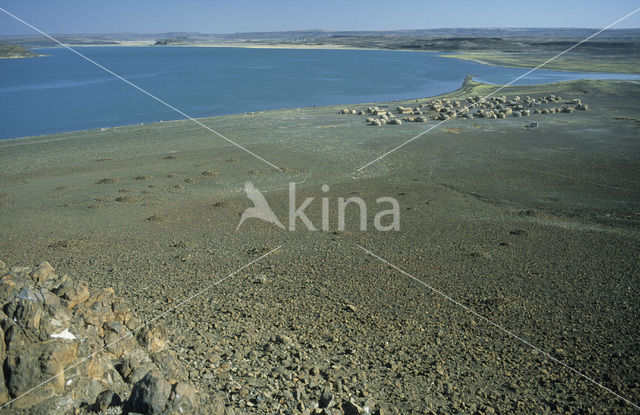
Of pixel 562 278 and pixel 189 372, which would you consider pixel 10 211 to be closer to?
pixel 189 372

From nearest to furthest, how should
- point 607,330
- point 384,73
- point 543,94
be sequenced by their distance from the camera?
point 607,330
point 543,94
point 384,73

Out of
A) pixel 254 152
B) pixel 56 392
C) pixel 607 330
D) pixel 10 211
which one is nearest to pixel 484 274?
pixel 607 330

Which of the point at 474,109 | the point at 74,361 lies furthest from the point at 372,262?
the point at 474,109

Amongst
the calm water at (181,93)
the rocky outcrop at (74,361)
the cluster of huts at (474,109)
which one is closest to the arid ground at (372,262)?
the rocky outcrop at (74,361)

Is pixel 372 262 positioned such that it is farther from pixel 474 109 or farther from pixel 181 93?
pixel 181 93

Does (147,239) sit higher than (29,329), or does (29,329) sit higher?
(29,329)

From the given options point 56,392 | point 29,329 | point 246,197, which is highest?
point 29,329
